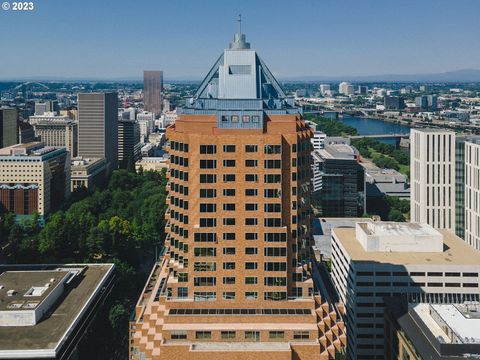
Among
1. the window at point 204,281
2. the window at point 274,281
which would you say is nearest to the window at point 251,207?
the window at point 274,281

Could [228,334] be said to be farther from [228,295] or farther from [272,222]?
[272,222]

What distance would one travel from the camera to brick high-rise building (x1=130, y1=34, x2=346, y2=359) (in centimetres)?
4631

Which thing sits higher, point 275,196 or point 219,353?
point 275,196

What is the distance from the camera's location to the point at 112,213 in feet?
436

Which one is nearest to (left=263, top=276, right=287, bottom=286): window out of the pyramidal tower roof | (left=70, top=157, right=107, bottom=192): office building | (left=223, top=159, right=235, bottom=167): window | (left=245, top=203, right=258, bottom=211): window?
(left=245, top=203, right=258, bottom=211): window

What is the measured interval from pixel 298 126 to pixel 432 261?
3334 cm

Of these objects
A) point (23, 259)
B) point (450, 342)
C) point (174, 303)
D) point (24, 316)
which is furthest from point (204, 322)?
point (23, 259)

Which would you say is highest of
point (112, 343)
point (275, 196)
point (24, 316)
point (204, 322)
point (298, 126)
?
point (298, 126)

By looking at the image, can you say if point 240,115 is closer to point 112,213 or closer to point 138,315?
point 138,315

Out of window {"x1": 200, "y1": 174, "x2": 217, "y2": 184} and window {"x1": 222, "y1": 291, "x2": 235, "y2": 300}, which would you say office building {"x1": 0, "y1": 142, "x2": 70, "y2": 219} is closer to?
window {"x1": 200, "y1": 174, "x2": 217, "y2": 184}

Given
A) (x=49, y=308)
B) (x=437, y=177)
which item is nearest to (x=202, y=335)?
(x=49, y=308)

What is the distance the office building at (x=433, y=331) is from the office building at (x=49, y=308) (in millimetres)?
34748

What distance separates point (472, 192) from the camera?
10506cm

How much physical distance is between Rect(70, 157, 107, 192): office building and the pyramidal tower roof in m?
117
